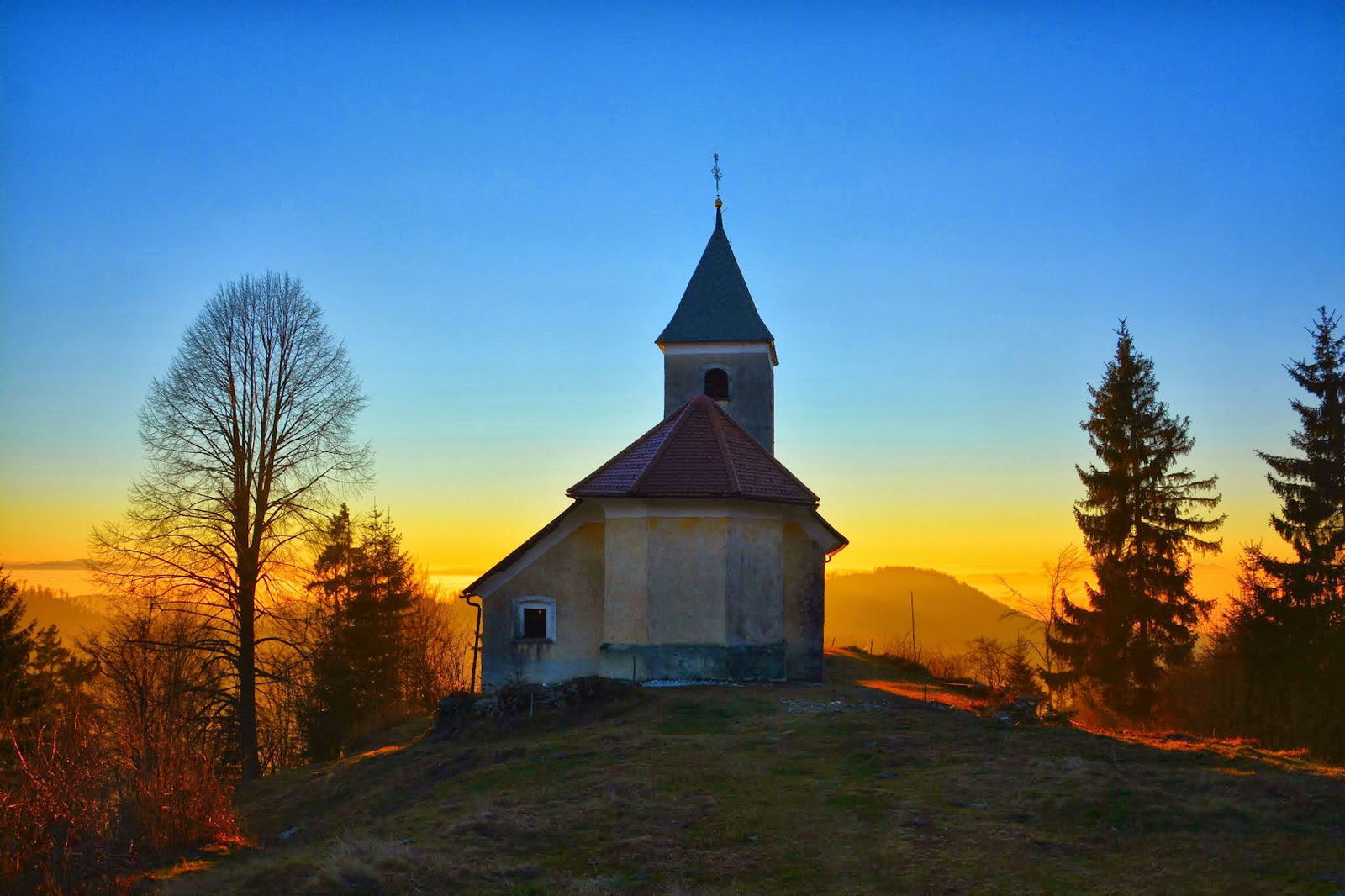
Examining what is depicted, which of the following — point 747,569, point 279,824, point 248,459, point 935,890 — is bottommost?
point 279,824

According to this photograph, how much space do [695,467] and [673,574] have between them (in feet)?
9.30

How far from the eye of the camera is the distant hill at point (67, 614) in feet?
94.0

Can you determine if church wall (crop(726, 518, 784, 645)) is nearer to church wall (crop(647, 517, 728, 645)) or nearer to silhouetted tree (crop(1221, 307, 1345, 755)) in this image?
church wall (crop(647, 517, 728, 645))

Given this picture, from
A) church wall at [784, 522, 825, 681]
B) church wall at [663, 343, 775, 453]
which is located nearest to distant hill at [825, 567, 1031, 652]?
church wall at [663, 343, 775, 453]

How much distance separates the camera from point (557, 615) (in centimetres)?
2584

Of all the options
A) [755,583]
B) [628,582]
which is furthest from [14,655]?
[755,583]

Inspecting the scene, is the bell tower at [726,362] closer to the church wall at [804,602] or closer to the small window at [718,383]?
the small window at [718,383]

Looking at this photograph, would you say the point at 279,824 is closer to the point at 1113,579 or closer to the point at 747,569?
the point at 747,569

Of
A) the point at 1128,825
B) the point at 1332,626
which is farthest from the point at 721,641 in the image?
the point at 1332,626

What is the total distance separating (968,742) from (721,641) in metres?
7.95

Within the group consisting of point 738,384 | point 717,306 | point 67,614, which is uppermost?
point 717,306

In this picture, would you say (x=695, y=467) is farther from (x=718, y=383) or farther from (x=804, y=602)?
(x=718, y=383)

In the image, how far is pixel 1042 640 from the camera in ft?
108

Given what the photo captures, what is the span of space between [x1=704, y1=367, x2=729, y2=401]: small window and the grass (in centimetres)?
1848
